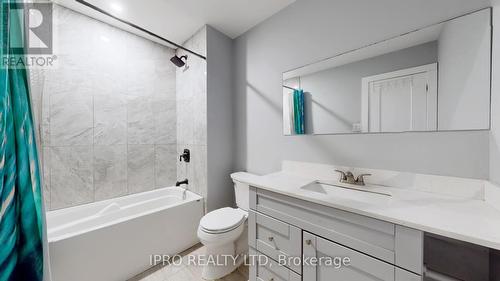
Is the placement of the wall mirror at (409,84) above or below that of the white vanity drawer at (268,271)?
above

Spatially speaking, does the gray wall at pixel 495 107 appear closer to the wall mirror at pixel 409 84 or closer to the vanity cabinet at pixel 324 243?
the wall mirror at pixel 409 84

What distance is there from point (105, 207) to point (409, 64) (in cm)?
295

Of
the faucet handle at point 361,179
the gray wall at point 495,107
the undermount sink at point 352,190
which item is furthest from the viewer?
the faucet handle at point 361,179

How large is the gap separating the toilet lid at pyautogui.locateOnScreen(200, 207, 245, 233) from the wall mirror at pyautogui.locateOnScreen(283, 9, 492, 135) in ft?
3.26

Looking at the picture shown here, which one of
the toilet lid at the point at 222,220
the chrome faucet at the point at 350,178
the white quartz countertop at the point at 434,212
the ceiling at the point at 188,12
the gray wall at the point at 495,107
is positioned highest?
the ceiling at the point at 188,12

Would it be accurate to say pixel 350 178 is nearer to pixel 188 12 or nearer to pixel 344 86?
pixel 344 86

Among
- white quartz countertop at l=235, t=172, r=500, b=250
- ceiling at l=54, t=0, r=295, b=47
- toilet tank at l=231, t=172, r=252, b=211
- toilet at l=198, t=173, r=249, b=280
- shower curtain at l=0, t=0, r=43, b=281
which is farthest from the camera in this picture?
toilet tank at l=231, t=172, r=252, b=211

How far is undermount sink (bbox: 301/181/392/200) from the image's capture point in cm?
108

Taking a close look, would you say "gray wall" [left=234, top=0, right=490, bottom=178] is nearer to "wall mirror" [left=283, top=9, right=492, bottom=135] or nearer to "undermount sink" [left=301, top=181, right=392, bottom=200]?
"wall mirror" [left=283, top=9, right=492, bottom=135]

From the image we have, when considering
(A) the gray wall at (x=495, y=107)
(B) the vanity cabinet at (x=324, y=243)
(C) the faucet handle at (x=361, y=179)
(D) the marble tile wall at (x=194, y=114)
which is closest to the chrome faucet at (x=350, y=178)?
(C) the faucet handle at (x=361, y=179)

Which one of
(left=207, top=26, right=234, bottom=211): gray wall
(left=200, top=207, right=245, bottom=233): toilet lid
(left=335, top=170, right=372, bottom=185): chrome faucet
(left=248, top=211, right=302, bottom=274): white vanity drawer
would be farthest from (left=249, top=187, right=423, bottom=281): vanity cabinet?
(left=207, top=26, right=234, bottom=211): gray wall

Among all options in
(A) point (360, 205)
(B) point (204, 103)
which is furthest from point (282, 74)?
(A) point (360, 205)

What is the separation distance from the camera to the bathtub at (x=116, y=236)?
1279mm

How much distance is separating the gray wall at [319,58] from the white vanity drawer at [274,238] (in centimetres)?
64
